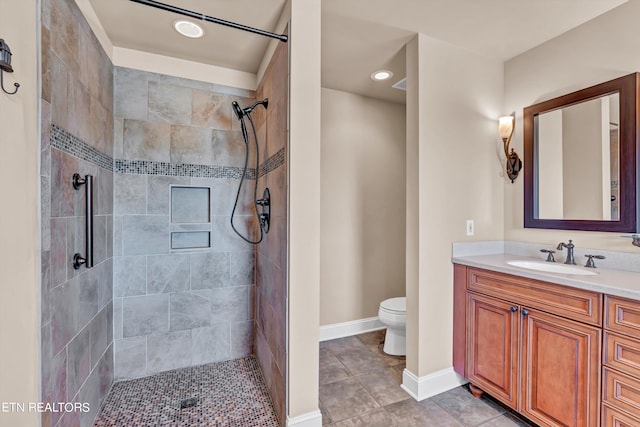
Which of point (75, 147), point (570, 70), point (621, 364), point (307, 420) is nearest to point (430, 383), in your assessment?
point (307, 420)

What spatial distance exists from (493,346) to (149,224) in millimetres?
2511

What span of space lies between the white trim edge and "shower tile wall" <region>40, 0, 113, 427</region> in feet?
3.47

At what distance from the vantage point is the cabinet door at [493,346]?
5.37ft

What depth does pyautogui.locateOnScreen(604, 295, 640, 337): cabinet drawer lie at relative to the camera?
1164 mm

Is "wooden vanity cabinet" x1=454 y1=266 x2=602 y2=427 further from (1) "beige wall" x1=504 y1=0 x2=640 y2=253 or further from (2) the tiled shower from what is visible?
(2) the tiled shower

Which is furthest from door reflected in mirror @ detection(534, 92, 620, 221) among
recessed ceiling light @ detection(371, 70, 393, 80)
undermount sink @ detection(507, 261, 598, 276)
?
recessed ceiling light @ detection(371, 70, 393, 80)

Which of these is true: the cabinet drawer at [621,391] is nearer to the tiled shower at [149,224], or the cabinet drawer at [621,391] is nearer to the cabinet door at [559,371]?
the cabinet door at [559,371]

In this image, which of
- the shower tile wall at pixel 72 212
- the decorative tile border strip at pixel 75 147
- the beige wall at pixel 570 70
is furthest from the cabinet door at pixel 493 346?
the decorative tile border strip at pixel 75 147

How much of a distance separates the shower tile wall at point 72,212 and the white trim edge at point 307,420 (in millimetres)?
1057

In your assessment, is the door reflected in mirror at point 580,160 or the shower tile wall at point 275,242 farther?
the door reflected in mirror at point 580,160

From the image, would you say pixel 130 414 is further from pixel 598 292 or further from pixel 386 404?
pixel 598 292

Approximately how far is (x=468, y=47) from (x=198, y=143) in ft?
7.14

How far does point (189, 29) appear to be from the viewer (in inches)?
72.1

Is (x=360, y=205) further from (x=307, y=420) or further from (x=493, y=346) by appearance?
(x=307, y=420)
